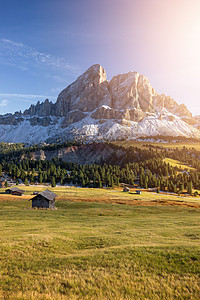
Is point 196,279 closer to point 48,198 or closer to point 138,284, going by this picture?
point 138,284

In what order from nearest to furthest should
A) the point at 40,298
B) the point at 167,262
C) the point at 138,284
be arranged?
1. the point at 40,298
2. the point at 138,284
3. the point at 167,262

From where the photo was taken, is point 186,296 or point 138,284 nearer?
point 186,296

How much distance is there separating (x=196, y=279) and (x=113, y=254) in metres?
5.90

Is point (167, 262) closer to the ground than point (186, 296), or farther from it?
closer to the ground

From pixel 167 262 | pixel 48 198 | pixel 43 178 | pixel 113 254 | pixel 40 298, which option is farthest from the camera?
pixel 43 178

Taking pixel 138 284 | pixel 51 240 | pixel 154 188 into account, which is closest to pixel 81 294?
pixel 138 284

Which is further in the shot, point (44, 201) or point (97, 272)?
point (44, 201)

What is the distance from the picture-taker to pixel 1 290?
858 centimetres

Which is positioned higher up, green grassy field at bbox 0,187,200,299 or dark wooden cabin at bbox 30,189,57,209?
green grassy field at bbox 0,187,200,299

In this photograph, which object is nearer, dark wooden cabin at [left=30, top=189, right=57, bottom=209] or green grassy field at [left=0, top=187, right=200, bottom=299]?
green grassy field at [left=0, top=187, right=200, bottom=299]

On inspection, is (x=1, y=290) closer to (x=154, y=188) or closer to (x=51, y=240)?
(x=51, y=240)

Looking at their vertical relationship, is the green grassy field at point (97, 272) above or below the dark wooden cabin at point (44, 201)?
above

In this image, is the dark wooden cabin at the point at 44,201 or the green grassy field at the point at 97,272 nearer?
the green grassy field at the point at 97,272

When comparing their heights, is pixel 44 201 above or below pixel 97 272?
below
